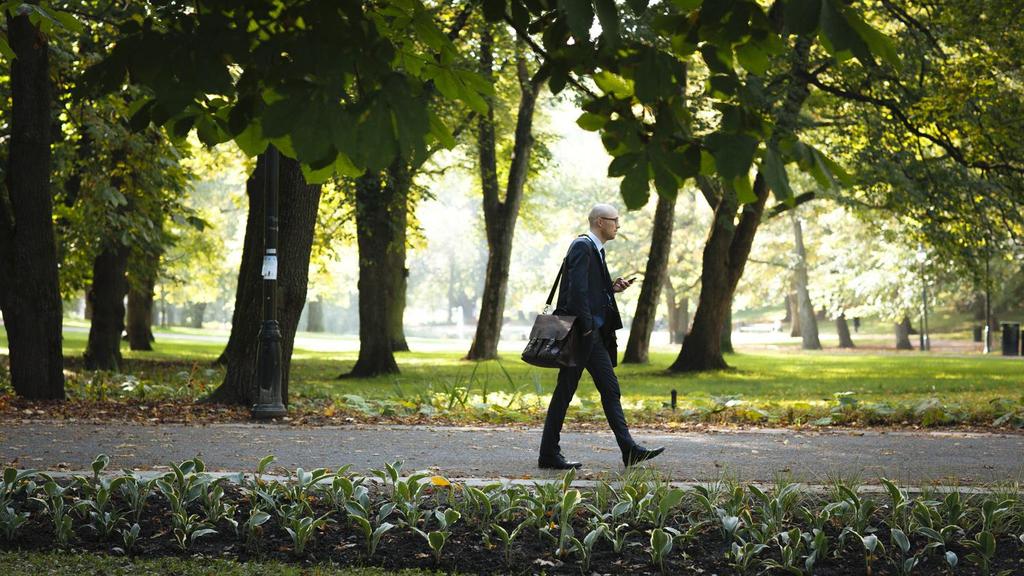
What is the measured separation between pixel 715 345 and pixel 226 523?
18.7 m

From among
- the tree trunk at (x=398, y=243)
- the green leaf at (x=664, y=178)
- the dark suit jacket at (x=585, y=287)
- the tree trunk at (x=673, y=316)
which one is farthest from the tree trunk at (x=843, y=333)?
the green leaf at (x=664, y=178)

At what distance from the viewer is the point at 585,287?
25.5ft

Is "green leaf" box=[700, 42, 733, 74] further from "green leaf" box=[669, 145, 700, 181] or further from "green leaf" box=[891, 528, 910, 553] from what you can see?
"green leaf" box=[891, 528, 910, 553]

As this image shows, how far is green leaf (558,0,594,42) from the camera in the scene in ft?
11.0

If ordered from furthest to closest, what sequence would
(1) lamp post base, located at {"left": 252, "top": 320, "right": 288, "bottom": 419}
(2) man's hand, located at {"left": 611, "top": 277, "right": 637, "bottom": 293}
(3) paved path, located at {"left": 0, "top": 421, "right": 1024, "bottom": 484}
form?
1. (1) lamp post base, located at {"left": 252, "top": 320, "right": 288, "bottom": 419}
2. (3) paved path, located at {"left": 0, "top": 421, "right": 1024, "bottom": 484}
3. (2) man's hand, located at {"left": 611, "top": 277, "right": 637, "bottom": 293}

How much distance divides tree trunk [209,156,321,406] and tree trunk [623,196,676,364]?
13.4m

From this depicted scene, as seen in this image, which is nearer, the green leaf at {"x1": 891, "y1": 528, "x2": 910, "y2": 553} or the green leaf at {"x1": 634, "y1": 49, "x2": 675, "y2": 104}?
the green leaf at {"x1": 634, "y1": 49, "x2": 675, "y2": 104}

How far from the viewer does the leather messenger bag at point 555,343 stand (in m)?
7.69

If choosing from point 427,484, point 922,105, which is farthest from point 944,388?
point 427,484

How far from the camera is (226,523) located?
19.2ft

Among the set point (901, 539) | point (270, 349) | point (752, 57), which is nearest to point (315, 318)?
point (270, 349)

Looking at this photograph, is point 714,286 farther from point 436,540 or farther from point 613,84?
point 613,84

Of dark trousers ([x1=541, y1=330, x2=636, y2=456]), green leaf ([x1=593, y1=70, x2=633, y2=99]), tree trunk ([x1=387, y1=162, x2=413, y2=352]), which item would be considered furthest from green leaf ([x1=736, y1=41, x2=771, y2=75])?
tree trunk ([x1=387, y1=162, x2=413, y2=352])

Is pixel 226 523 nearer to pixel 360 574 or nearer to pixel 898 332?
pixel 360 574
